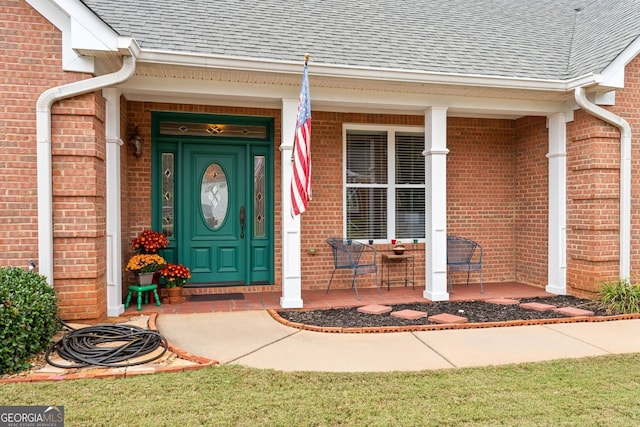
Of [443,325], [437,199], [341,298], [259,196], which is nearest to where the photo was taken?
[443,325]

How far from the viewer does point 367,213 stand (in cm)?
755

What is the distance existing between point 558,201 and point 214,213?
5.32 m

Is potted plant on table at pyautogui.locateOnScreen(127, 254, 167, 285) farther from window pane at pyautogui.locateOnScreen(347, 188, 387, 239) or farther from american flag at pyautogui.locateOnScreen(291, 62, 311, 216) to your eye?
window pane at pyautogui.locateOnScreen(347, 188, 387, 239)

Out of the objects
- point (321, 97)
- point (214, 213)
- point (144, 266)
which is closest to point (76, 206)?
point (144, 266)

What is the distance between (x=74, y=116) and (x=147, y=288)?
2.39m

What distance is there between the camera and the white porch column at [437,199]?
6363mm

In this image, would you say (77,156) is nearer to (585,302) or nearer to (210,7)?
(210,7)

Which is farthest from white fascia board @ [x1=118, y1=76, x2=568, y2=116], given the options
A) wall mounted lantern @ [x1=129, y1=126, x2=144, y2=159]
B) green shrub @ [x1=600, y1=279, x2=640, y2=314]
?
green shrub @ [x1=600, y1=279, x2=640, y2=314]

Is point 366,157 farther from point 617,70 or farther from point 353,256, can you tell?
point 617,70

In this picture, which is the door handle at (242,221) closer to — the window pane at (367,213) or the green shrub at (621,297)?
the window pane at (367,213)

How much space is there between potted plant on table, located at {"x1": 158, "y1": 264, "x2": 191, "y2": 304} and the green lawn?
2752 mm

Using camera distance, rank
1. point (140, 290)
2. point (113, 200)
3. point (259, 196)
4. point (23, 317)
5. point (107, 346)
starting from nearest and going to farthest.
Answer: point (23, 317), point (107, 346), point (113, 200), point (140, 290), point (259, 196)

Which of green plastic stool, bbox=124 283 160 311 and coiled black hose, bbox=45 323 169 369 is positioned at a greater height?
green plastic stool, bbox=124 283 160 311

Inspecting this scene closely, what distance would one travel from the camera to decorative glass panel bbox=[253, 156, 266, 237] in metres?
7.15
